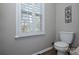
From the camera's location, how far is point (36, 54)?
1258 millimetres

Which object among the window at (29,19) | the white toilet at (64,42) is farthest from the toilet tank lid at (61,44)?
the window at (29,19)

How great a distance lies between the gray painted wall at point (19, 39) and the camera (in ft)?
3.80

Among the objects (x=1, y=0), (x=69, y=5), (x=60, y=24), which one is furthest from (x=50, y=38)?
(x=1, y=0)

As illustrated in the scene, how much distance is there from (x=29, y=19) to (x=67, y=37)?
0.59 m

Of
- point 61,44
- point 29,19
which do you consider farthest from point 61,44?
point 29,19

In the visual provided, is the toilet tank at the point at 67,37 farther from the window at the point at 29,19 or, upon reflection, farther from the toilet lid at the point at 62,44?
the window at the point at 29,19

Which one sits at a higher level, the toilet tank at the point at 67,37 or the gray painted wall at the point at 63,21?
the gray painted wall at the point at 63,21

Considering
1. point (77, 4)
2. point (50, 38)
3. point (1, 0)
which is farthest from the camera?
point (50, 38)

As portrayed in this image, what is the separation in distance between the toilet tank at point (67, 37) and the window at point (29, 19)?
279 mm

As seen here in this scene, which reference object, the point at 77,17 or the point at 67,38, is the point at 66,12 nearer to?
the point at 77,17

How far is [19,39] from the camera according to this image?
1217mm

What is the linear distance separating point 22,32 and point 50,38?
0.40 m

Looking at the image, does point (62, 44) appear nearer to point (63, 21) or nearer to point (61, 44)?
point (61, 44)

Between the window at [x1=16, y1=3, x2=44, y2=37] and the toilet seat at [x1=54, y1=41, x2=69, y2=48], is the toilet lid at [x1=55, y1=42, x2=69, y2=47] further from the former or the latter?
the window at [x1=16, y1=3, x2=44, y2=37]
